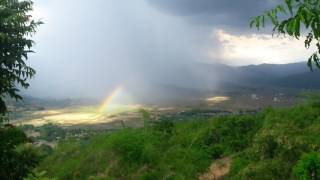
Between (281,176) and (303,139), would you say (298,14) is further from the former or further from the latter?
(303,139)

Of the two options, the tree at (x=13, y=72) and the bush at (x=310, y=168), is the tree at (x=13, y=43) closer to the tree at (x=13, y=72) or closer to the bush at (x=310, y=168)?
the tree at (x=13, y=72)

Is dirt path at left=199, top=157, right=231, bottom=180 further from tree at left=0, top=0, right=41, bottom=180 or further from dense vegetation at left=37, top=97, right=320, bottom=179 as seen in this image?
tree at left=0, top=0, right=41, bottom=180

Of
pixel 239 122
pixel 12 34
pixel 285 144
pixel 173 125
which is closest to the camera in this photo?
pixel 12 34

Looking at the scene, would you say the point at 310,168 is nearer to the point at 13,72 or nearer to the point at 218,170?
the point at 13,72

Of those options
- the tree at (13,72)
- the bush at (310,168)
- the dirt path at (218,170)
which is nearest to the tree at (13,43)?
the tree at (13,72)

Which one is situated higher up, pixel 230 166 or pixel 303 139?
pixel 303 139

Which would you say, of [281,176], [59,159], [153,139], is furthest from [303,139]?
[59,159]

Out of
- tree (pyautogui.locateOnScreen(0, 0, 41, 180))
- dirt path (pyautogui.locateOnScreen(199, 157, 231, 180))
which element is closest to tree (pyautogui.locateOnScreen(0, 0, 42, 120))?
tree (pyautogui.locateOnScreen(0, 0, 41, 180))
